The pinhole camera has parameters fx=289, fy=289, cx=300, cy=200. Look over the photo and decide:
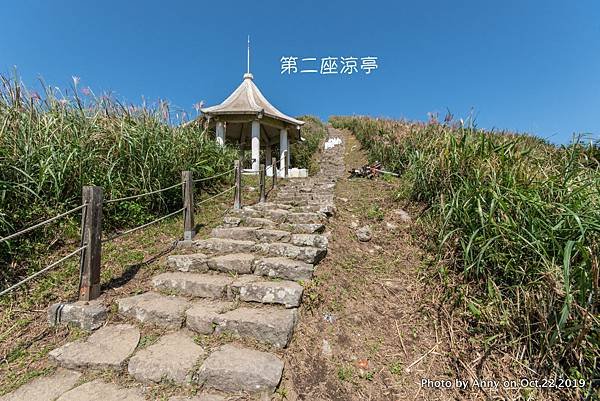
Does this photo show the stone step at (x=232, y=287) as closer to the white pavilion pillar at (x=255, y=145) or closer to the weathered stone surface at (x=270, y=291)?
the weathered stone surface at (x=270, y=291)

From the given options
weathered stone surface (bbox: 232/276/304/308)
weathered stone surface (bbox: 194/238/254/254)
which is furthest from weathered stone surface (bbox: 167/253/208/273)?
weathered stone surface (bbox: 232/276/304/308)

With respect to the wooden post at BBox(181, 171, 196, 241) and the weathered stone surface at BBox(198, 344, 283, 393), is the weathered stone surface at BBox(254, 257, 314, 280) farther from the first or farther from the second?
the wooden post at BBox(181, 171, 196, 241)

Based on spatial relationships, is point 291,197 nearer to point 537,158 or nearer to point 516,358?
point 537,158

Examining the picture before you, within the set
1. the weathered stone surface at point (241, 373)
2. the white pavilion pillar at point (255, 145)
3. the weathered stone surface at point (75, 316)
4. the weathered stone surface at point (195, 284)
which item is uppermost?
the white pavilion pillar at point (255, 145)

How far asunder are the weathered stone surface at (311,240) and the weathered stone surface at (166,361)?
1620 mm

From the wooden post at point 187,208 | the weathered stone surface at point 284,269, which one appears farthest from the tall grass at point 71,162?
the weathered stone surface at point 284,269

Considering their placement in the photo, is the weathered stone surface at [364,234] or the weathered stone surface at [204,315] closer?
the weathered stone surface at [204,315]

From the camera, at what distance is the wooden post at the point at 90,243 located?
98.0 inches

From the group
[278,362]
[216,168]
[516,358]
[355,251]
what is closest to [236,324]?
[278,362]

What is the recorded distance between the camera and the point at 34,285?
2.73 m

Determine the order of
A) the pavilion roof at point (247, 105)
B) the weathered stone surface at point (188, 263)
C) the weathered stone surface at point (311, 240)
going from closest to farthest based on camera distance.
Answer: the weathered stone surface at point (188, 263)
the weathered stone surface at point (311, 240)
the pavilion roof at point (247, 105)

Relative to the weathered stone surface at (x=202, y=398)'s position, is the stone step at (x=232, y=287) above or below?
above

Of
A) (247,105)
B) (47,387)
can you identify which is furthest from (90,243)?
(247,105)

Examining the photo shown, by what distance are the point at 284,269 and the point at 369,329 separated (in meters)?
0.95
